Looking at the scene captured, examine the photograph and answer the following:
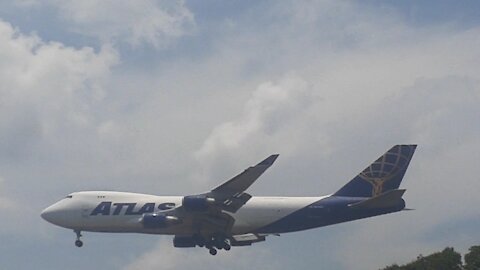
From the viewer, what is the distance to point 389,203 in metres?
80.9

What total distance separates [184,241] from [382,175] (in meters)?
17.4

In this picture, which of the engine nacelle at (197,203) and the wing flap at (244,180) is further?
the engine nacelle at (197,203)

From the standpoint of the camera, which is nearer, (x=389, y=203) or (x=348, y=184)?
(x=389, y=203)

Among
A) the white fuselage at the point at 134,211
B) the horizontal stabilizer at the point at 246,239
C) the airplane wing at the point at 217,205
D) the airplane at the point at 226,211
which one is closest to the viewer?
the airplane wing at the point at 217,205

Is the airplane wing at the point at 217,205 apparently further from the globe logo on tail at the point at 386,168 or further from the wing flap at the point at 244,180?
the globe logo on tail at the point at 386,168

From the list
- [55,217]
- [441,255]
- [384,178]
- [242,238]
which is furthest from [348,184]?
[55,217]

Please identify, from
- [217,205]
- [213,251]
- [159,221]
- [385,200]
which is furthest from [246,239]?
[385,200]

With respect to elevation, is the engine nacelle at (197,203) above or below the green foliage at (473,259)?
above

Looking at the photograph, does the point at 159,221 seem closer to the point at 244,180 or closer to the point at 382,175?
the point at 244,180

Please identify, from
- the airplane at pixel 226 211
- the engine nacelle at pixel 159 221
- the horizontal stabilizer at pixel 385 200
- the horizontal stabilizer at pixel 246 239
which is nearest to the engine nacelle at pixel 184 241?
the airplane at pixel 226 211

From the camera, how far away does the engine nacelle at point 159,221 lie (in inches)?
3354

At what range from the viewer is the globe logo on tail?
87.6m

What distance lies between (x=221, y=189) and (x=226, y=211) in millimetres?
2885

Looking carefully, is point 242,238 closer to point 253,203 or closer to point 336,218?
point 253,203
